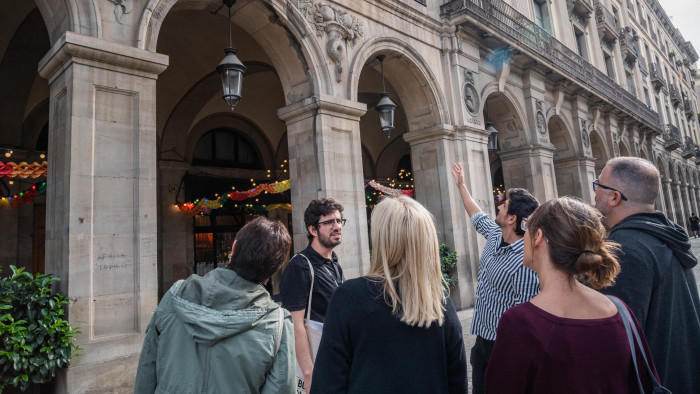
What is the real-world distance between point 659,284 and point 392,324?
1.33 metres

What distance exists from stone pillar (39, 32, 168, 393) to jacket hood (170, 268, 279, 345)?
10.1ft

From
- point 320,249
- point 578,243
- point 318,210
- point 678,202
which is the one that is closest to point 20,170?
point 318,210

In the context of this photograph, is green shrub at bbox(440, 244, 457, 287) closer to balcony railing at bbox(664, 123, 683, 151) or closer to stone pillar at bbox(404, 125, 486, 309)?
stone pillar at bbox(404, 125, 486, 309)

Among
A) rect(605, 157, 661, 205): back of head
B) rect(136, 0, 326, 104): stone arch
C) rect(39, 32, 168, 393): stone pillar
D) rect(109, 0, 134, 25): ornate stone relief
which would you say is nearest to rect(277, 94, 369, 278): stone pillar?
rect(136, 0, 326, 104): stone arch

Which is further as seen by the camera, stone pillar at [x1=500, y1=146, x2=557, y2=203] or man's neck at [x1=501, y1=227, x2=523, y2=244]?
stone pillar at [x1=500, y1=146, x2=557, y2=203]

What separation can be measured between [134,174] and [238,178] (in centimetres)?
826

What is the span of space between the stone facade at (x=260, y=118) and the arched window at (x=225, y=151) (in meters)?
0.12

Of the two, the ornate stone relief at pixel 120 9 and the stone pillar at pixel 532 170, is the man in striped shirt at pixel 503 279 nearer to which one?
the ornate stone relief at pixel 120 9

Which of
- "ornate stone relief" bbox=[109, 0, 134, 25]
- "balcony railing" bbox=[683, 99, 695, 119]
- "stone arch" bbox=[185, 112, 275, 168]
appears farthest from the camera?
"balcony railing" bbox=[683, 99, 695, 119]

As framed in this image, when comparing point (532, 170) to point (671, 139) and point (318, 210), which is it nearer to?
point (318, 210)

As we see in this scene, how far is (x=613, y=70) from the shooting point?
69.0ft

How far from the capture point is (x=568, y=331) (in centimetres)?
132

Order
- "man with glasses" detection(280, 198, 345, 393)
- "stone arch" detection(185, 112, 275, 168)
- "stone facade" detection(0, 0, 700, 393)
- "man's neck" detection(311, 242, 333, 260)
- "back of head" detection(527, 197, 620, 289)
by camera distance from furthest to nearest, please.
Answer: "stone arch" detection(185, 112, 275, 168) < "stone facade" detection(0, 0, 700, 393) < "man's neck" detection(311, 242, 333, 260) < "man with glasses" detection(280, 198, 345, 393) < "back of head" detection(527, 197, 620, 289)

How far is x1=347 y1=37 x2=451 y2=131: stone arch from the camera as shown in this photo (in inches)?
359
